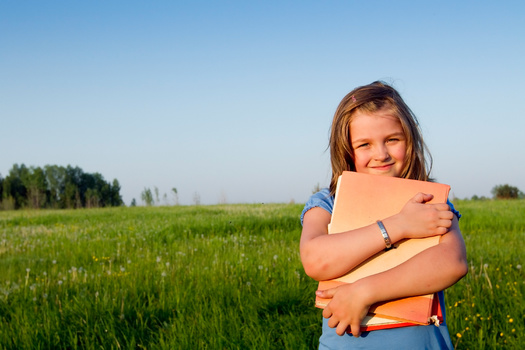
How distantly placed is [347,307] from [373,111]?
91 centimetres

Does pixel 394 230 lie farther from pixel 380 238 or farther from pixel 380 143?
pixel 380 143

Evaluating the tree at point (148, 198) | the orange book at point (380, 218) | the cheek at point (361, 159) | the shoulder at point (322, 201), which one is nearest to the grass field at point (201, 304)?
the shoulder at point (322, 201)

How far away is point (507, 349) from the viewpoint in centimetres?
337

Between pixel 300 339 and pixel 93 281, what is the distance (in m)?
2.62

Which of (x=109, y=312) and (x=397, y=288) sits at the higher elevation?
(x=397, y=288)

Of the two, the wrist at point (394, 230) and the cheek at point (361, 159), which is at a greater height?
the cheek at point (361, 159)

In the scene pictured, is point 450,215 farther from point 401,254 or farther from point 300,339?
point 300,339

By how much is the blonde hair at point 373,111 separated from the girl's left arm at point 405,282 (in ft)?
1.59

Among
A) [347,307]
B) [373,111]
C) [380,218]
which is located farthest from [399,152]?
[347,307]

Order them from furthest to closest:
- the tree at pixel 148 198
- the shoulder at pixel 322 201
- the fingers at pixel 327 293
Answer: the tree at pixel 148 198 < the shoulder at pixel 322 201 < the fingers at pixel 327 293

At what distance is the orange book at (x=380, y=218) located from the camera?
6.13 ft

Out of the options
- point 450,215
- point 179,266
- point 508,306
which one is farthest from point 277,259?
point 450,215

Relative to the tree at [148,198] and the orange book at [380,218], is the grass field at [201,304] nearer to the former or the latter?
the orange book at [380,218]

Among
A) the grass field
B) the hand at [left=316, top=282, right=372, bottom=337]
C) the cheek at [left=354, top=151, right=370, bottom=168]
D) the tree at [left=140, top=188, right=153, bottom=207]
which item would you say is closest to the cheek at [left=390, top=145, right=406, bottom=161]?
the cheek at [left=354, top=151, right=370, bottom=168]
